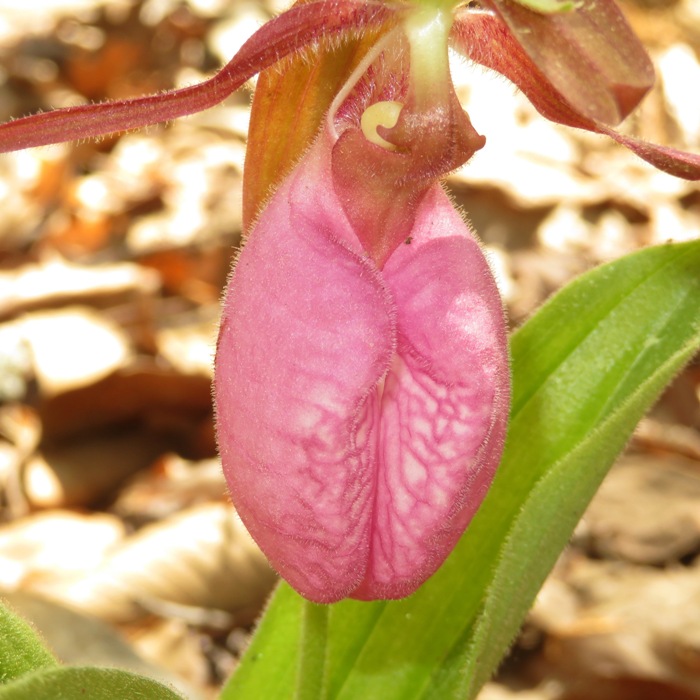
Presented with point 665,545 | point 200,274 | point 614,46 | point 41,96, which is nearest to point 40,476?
point 200,274

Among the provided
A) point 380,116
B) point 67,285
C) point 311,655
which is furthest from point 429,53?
point 67,285

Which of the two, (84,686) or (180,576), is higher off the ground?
(84,686)

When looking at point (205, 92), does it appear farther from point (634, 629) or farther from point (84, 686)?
point (634, 629)

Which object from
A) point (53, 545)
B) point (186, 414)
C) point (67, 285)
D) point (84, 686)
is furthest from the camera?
point (67, 285)

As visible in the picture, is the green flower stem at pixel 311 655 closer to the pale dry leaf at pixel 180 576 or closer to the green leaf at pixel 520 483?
the green leaf at pixel 520 483

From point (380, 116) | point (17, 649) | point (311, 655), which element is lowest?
point (311, 655)

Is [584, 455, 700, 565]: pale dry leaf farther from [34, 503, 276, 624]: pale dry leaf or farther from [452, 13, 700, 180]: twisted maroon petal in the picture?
[452, 13, 700, 180]: twisted maroon petal

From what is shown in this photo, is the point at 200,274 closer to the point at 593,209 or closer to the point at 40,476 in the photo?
the point at 40,476

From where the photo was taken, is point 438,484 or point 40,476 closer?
point 438,484
